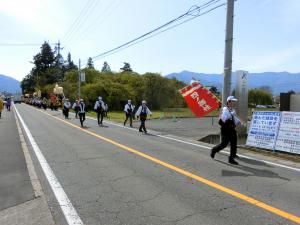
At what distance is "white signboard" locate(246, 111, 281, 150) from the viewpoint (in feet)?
42.1

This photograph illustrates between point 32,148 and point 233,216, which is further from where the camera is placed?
point 32,148

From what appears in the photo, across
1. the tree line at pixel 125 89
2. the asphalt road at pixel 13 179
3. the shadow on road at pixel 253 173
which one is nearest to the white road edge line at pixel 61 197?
the asphalt road at pixel 13 179

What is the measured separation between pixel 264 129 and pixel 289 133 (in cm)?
120

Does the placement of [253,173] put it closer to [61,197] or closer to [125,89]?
[61,197]

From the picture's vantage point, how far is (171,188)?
7699 mm

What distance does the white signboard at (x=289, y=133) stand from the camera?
11914mm

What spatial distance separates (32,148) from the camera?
46.1ft

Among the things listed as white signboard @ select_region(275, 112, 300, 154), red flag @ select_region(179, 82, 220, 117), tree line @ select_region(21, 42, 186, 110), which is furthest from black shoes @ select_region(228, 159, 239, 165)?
tree line @ select_region(21, 42, 186, 110)

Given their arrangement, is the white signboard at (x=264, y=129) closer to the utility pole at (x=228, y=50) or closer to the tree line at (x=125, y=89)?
the utility pole at (x=228, y=50)

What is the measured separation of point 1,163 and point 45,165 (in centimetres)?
123

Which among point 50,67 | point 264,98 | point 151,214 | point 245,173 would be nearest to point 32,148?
point 245,173

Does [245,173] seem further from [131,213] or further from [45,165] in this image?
[45,165]

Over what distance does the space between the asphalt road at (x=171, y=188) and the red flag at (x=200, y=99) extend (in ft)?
19.4

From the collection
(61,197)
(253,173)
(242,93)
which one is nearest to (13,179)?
(61,197)
